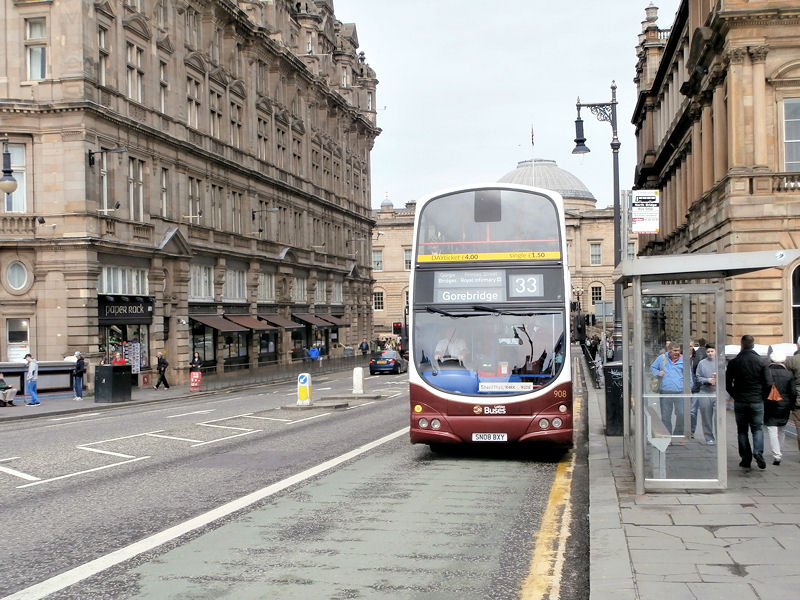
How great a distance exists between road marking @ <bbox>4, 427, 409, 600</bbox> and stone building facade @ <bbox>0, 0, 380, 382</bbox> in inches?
995

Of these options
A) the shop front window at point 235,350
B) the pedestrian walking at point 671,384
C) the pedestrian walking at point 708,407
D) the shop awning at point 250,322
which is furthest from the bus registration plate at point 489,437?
the shop front window at point 235,350

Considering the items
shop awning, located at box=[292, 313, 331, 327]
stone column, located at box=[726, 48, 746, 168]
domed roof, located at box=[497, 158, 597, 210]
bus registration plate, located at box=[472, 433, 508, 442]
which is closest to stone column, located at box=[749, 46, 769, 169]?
stone column, located at box=[726, 48, 746, 168]

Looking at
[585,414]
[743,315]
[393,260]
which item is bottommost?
[585,414]

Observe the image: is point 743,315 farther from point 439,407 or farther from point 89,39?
point 89,39

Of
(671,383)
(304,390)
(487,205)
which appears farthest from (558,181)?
(671,383)

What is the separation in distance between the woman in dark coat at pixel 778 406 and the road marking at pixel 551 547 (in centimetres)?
277

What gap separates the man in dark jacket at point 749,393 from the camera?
1218cm

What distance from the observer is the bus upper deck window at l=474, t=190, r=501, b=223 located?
571 inches

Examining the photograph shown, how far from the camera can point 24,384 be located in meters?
32.1

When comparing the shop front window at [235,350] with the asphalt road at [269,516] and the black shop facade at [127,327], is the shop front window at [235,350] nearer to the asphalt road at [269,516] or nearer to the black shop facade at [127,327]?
the black shop facade at [127,327]

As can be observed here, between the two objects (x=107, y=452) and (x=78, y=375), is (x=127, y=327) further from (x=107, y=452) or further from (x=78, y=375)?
(x=107, y=452)

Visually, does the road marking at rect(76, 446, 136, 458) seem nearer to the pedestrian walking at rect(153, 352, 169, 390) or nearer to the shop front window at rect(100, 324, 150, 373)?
the shop front window at rect(100, 324, 150, 373)

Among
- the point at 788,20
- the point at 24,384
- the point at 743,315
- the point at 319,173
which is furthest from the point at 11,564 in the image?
the point at 319,173

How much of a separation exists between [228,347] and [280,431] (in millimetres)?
31420
